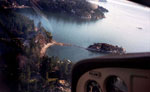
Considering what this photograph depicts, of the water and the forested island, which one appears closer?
the water

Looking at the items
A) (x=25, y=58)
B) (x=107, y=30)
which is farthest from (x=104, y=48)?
(x=25, y=58)

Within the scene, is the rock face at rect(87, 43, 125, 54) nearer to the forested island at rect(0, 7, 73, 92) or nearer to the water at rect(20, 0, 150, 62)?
the water at rect(20, 0, 150, 62)

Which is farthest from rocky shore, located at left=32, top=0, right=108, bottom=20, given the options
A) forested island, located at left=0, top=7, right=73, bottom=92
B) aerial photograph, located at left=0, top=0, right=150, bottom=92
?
forested island, located at left=0, top=7, right=73, bottom=92

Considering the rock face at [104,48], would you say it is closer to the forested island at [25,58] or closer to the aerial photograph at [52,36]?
the aerial photograph at [52,36]

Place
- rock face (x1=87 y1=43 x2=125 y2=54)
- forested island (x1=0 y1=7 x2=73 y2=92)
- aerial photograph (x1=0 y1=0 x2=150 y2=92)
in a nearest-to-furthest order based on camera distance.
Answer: rock face (x1=87 y1=43 x2=125 y2=54) → aerial photograph (x1=0 y1=0 x2=150 y2=92) → forested island (x1=0 y1=7 x2=73 y2=92)

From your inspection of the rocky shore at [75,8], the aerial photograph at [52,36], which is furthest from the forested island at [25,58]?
→ the rocky shore at [75,8]

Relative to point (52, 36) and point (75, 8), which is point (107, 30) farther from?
point (52, 36)

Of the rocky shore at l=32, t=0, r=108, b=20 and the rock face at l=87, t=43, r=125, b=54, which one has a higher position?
the rocky shore at l=32, t=0, r=108, b=20
